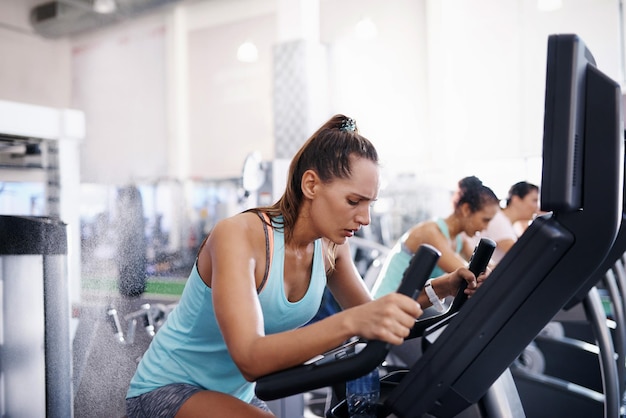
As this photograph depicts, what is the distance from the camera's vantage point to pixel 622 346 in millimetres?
2967

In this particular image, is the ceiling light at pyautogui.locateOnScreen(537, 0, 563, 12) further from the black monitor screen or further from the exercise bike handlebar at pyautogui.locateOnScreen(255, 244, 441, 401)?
the exercise bike handlebar at pyautogui.locateOnScreen(255, 244, 441, 401)

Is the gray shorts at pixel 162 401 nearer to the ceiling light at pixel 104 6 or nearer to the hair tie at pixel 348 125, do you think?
the hair tie at pixel 348 125

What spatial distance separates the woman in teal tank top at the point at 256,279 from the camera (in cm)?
126

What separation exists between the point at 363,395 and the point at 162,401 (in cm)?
45

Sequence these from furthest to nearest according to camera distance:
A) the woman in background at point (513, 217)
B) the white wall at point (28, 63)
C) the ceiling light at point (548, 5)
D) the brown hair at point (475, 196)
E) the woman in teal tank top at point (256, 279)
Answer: the ceiling light at point (548, 5) → the brown hair at point (475, 196) → the woman in background at point (513, 217) → the white wall at point (28, 63) → the woman in teal tank top at point (256, 279)

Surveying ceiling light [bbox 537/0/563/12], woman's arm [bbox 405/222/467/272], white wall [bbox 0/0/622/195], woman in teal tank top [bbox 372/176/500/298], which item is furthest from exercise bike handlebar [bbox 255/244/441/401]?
ceiling light [bbox 537/0/563/12]

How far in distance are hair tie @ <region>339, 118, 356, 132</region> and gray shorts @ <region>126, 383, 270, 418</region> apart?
0.69 m

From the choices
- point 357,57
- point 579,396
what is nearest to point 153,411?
point 579,396

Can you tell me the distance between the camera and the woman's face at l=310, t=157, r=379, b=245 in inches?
55.2

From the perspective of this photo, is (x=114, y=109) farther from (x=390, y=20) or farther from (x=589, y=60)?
(x=390, y=20)

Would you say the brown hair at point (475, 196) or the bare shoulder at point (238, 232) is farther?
the brown hair at point (475, 196)

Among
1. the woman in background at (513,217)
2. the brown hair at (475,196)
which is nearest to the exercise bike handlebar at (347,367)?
the woman in background at (513,217)

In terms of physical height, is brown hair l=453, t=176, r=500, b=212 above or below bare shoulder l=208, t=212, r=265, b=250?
above

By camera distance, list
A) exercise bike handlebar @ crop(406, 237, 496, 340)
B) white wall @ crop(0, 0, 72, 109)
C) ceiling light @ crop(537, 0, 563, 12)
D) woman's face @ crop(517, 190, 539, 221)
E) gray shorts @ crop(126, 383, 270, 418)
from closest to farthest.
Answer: gray shorts @ crop(126, 383, 270, 418)
exercise bike handlebar @ crop(406, 237, 496, 340)
white wall @ crop(0, 0, 72, 109)
woman's face @ crop(517, 190, 539, 221)
ceiling light @ crop(537, 0, 563, 12)
